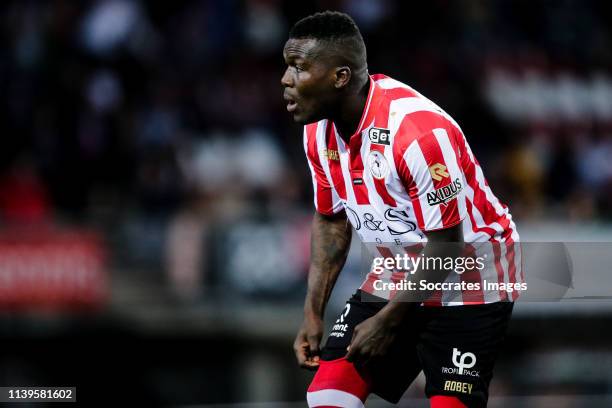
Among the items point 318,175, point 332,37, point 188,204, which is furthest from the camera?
point 188,204

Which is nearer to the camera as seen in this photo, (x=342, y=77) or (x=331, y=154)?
(x=342, y=77)

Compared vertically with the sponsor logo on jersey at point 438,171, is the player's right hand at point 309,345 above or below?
below

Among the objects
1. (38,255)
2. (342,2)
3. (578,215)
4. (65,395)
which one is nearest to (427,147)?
(65,395)

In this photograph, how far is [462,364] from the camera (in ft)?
16.5

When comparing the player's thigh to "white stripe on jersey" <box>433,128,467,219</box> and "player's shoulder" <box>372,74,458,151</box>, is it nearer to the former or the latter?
"white stripe on jersey" <box>433,128,467,219</box>

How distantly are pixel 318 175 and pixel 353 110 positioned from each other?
48 cm

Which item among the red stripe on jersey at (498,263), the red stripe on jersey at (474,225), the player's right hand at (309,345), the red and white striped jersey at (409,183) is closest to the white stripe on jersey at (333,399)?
the player's right hand at (309,345)

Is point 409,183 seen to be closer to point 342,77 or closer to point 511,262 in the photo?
point 342,77

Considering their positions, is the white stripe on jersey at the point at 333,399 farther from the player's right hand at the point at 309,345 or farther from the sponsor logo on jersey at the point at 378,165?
the sponsor logo on jersey at the point at 378,165

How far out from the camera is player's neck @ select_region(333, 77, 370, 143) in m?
4.98

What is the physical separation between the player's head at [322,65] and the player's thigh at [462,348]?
3.23ft

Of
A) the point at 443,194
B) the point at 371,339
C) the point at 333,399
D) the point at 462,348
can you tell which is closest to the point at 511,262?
the point at 462,348

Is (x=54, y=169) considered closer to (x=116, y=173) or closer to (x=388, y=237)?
(x=116, y=173)

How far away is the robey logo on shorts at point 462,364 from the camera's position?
5.02 metres
